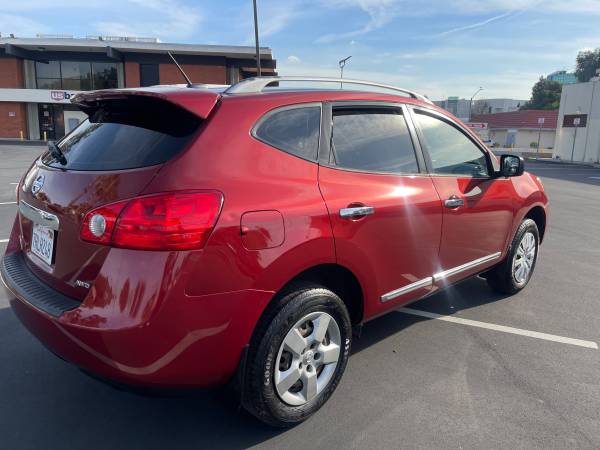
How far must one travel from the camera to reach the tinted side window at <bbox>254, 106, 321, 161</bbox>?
8.02 ft

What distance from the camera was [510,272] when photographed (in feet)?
14.7

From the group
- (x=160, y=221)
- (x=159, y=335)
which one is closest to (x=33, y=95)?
(x=160, y=221)

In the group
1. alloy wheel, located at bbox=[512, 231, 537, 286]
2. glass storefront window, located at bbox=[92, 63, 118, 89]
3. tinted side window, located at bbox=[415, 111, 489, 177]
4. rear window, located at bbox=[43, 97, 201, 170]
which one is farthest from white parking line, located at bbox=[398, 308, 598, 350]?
glass storefront window, located at bbox=[92, 63, 118, 89]

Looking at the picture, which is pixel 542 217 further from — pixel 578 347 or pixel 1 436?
pixel 1 436

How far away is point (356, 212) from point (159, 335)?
125cm

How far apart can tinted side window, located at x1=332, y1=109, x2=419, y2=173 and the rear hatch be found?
816 millimetres

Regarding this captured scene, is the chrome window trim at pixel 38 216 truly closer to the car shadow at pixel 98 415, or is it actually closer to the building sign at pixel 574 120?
the car shadow at pixel 98 415

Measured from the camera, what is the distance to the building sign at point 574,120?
34094 millimetres

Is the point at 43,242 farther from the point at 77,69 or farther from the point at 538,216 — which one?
the point at 77,69

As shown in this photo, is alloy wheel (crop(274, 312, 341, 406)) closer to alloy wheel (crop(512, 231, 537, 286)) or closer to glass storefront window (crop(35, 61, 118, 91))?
alloy wheel (crop(512, 231, 537, 286))

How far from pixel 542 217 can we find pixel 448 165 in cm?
192

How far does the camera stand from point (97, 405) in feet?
9.00

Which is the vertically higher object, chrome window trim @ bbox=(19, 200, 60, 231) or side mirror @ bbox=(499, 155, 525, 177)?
side mirror @ bbox=(499, 155, 525, 177)

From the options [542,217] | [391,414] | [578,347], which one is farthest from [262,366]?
[542,217]
